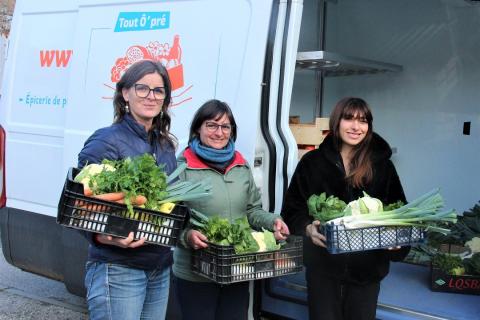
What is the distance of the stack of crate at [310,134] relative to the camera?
4.14 m

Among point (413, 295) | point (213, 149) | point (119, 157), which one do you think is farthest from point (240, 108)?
point (413, 295)

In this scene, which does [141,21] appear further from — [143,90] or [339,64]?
[339,64]

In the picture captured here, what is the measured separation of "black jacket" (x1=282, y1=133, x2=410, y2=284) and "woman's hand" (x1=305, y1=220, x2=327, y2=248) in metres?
0.10

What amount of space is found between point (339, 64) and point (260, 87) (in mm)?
1493

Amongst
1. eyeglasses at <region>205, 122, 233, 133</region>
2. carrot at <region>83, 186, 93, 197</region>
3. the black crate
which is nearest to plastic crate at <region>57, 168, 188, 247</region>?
carrot at <region>83, 186, 93, 197</region>

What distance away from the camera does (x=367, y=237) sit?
2.54 metres

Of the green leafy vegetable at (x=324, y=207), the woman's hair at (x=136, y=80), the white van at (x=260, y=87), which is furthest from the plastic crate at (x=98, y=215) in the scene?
the white van at (x=260, y=87)

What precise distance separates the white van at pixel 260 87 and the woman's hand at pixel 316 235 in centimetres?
51

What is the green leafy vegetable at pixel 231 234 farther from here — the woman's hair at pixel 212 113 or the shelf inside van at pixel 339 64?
the shelf inside van at pixel 339 64

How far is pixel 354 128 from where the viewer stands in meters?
2.81

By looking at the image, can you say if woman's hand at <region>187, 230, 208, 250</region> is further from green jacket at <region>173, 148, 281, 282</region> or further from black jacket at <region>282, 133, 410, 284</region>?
black jacket at <region>282, 133, 410, 284</region>

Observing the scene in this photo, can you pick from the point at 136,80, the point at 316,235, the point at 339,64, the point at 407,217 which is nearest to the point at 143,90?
the point at 136,80

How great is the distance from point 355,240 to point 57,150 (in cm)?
230

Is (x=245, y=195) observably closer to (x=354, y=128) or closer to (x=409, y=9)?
(x=354, y=128)
